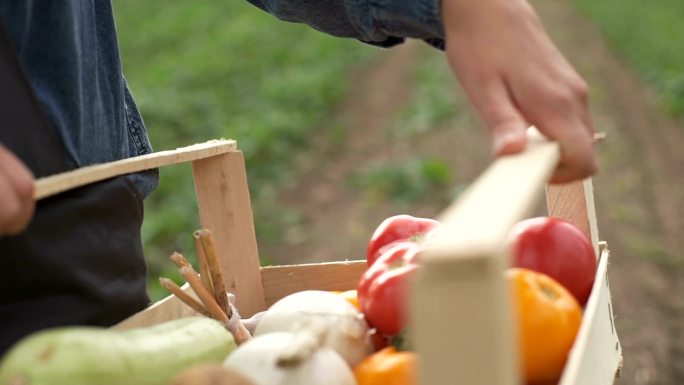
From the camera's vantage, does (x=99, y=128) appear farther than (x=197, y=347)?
Yes

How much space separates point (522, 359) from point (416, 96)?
39.5ft

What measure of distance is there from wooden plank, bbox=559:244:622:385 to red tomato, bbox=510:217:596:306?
3 cm

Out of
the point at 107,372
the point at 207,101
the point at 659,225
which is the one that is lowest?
the point at 659,225

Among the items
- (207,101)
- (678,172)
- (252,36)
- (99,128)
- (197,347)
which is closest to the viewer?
(197,347)

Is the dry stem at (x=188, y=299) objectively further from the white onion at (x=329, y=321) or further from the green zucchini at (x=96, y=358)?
the green zucchini at (x=96, y=358)

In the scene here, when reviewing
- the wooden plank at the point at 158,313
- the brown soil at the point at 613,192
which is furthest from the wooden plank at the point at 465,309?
the brown soil at the point at 613,192

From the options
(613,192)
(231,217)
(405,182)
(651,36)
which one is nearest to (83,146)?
(231,217)

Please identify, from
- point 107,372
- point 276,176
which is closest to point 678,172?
point 276,176

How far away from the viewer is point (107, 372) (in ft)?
3.58

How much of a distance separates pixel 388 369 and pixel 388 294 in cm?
18

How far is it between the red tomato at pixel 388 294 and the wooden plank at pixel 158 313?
0.30 metres

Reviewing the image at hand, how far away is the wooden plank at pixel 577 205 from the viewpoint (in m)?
1.76

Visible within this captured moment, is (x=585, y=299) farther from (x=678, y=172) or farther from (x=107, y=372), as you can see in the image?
(x=678, y=172)

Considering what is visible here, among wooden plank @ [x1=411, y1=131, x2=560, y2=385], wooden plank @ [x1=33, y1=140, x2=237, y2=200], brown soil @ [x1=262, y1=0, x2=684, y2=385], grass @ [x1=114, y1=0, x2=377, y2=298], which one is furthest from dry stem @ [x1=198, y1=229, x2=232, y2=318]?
grass @ [x1=114, y1=0, x2=377, y2=298]
